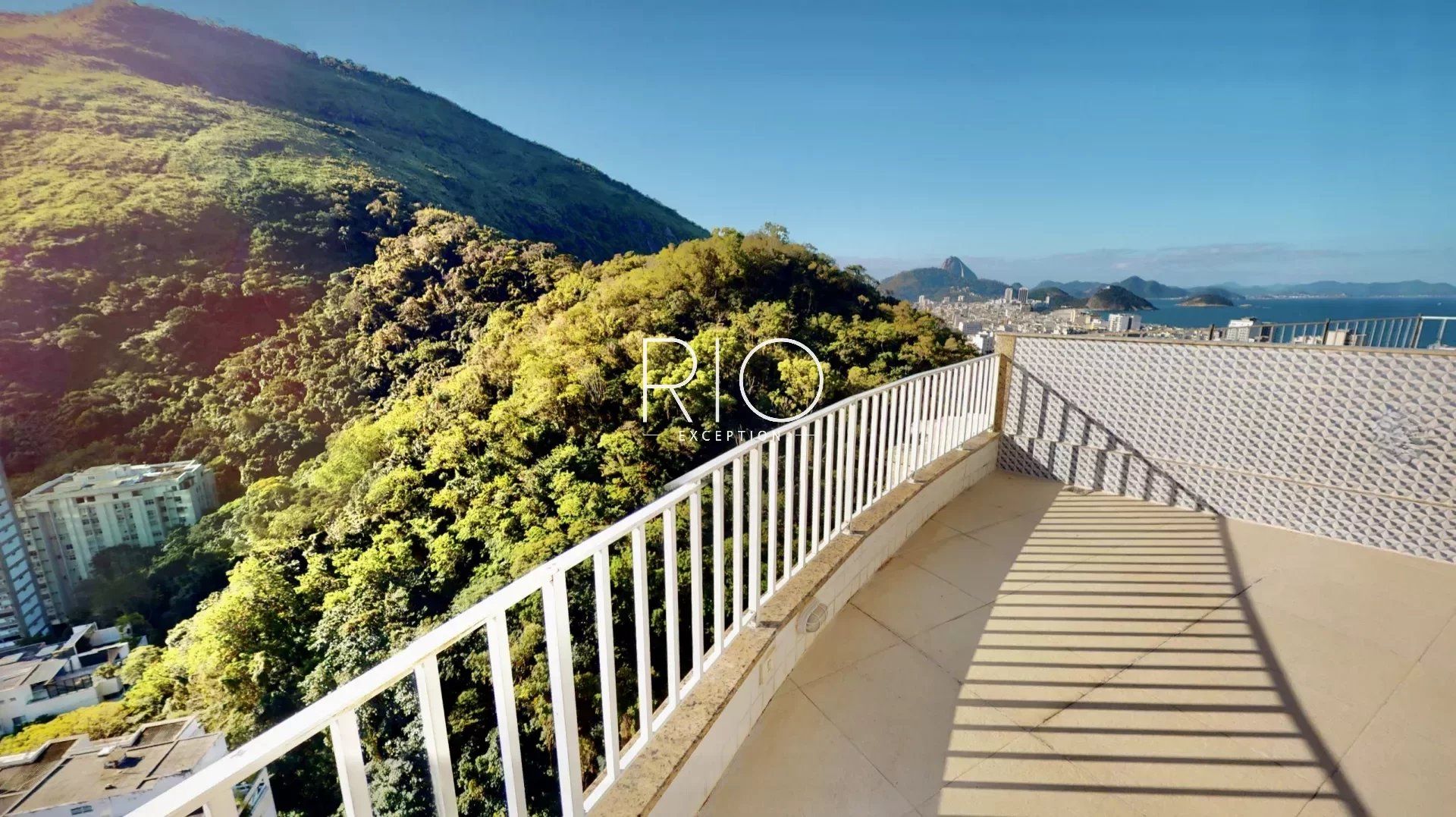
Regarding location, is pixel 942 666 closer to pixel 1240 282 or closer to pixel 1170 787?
pixel 1170 787

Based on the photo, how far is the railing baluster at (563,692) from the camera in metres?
1.03

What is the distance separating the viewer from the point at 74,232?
2764 centimetres

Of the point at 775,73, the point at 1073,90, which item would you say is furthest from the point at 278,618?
the point at 1073,90

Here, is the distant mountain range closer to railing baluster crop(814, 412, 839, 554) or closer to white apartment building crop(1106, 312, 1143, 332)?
white apartment building crop(1106, 312, 1143, 332)

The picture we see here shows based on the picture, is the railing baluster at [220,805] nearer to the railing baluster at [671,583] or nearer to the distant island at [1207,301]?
the railing baluster at [671,583]

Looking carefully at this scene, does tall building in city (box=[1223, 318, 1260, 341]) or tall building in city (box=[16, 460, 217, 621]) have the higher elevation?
Answer: tall building in city (box=[1223, 318, 1260, 341])

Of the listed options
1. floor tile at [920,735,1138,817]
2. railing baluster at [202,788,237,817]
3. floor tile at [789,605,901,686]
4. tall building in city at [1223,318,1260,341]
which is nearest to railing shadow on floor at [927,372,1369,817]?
floor tile at [920,735,1138,817]

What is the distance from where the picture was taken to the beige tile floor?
4.96ft

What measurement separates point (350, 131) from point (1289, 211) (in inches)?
2267

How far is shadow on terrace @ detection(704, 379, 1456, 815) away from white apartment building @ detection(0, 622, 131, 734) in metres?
24.5

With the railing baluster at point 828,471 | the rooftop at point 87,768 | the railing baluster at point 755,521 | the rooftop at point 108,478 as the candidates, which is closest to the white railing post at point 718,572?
the railing baluster at point 755,521

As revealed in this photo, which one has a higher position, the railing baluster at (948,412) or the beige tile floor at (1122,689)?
the railing baluster at (948,412)

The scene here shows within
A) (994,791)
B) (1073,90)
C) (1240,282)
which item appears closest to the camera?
(994,791)

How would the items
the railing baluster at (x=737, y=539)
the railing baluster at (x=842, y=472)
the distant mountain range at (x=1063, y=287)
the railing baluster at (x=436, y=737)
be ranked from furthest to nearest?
the distant mountain range at (x=1063, y=287) → the railing baluster at (x=842, y=472) → the railing baluster at (x=737, y=539) → the railing baluster at (x=436, y=737)
